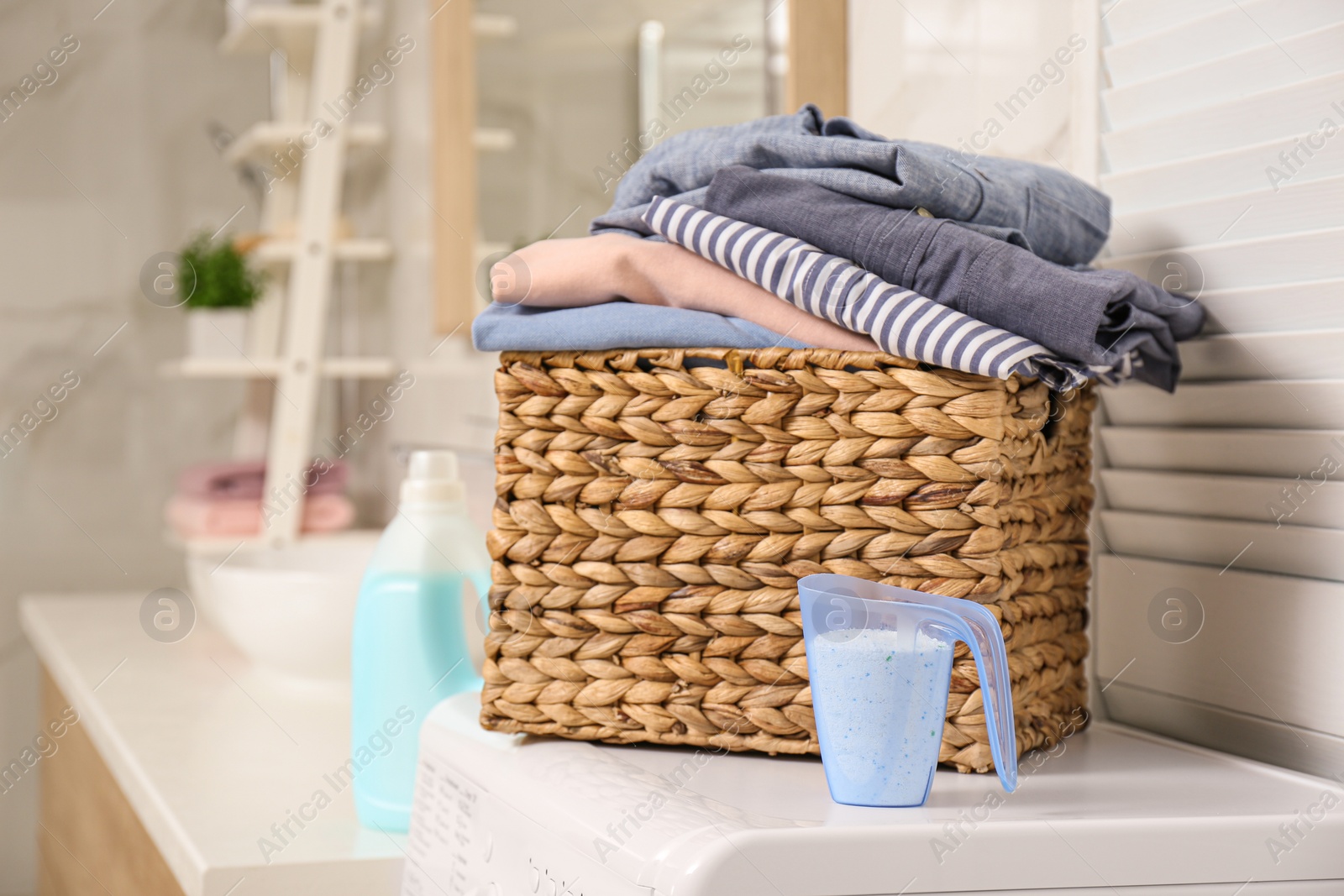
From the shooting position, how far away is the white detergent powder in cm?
48

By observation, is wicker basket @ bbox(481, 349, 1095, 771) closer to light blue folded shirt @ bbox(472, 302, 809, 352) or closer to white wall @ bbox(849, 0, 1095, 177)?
light blue folded shirt @ bbox(472, 302, 809, 352)

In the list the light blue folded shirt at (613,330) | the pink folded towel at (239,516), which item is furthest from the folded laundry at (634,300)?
the pink folded towel at (239,516)

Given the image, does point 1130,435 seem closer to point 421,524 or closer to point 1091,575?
point 1091,575

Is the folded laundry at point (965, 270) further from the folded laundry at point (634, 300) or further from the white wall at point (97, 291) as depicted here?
the white wall at point (97, 291)

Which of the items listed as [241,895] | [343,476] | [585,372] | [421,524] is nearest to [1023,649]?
[585,372]

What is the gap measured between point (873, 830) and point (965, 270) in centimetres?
24

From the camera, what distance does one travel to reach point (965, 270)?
1.72 ft

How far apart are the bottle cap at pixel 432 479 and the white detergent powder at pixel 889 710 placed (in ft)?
1.21

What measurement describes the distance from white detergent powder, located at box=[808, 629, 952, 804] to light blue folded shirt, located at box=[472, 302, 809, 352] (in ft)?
0.49

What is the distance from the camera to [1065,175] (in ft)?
2.09

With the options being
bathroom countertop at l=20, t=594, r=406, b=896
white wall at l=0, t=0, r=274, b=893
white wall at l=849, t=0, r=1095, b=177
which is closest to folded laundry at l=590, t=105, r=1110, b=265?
white wall at l=849, t=0, r=1095, b=177

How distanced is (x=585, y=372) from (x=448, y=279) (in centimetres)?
111

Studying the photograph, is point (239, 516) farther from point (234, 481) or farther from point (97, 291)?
point (97, 291)

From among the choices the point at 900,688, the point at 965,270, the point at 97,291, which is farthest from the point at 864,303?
the point at 97,291
